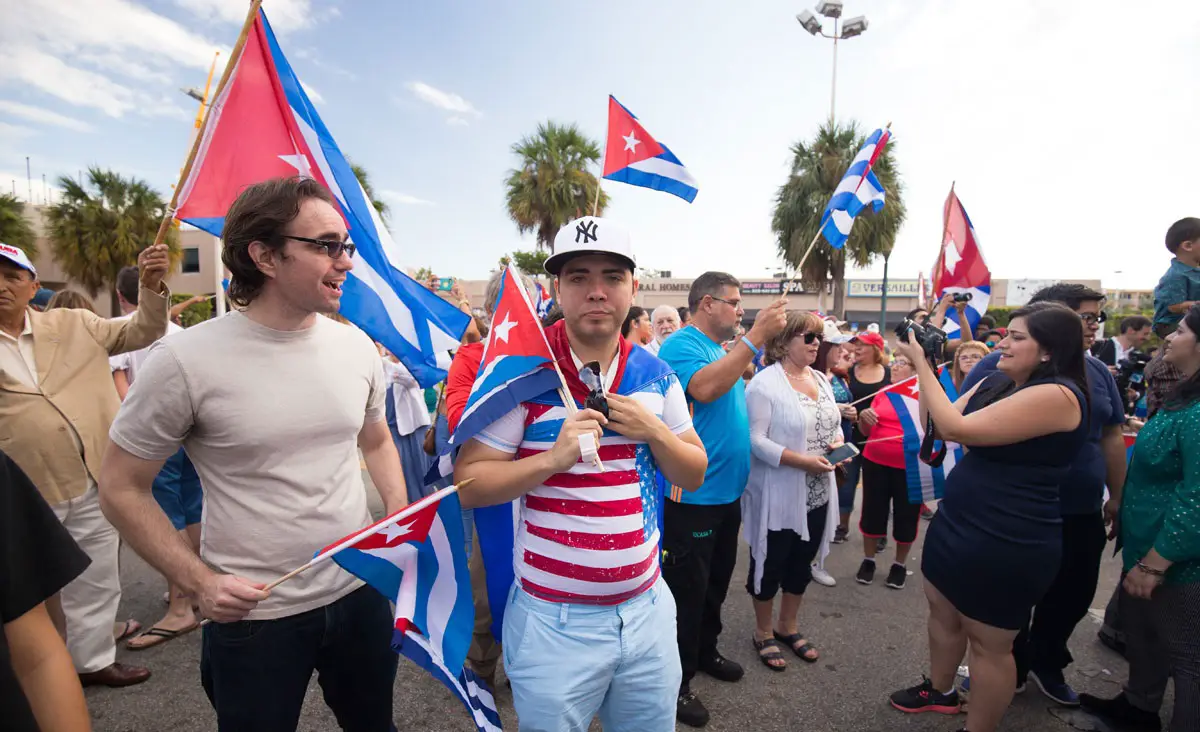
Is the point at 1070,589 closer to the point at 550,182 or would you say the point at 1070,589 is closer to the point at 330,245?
the point at 330,245

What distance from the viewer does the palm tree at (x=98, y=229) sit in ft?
84.5

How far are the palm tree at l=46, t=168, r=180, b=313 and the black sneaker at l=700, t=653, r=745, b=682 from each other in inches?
1158

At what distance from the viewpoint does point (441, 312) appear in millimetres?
2807

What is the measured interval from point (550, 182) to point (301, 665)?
24542 millimetres

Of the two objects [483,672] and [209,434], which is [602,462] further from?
[483,672]

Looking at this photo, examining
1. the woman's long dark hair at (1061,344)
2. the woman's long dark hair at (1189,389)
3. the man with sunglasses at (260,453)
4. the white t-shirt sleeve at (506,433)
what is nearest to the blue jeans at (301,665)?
the man with sunglasses at (260,453)

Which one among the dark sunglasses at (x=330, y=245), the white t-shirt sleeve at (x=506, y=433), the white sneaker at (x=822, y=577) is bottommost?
the white sneaker at (x=822, y=577)

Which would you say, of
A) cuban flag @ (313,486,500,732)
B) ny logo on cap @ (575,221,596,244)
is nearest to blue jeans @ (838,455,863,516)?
cuban flag @ (313,486,500,732)

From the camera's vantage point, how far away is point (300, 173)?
2686mm

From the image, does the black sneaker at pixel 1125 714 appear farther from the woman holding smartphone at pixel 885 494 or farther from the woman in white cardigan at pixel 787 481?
the woman holding smartphone at pixel 885 494

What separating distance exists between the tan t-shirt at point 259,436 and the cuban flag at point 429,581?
0.62 feet

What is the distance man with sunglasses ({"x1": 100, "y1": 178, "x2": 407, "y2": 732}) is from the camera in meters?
1.63

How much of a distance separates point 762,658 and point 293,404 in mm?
3251

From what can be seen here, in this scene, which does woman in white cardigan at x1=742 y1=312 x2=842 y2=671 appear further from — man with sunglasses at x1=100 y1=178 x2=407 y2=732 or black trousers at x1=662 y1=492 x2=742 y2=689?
man with sunglasses at x1=100 y1=178 x2=407 y2=732
